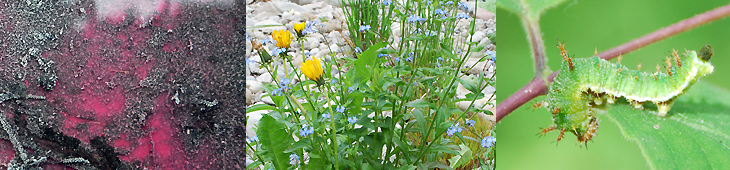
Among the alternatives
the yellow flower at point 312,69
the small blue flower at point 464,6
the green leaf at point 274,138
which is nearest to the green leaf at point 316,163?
the green leaf at point 274,138

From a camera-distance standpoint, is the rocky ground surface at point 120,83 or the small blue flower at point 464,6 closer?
the rocky ground surface at point 120,83

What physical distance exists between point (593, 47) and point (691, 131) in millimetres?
101

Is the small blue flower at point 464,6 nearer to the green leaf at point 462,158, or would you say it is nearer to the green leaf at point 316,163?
the green leaf at point 462,158

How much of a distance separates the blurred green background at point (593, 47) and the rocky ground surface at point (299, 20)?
399 millimetres

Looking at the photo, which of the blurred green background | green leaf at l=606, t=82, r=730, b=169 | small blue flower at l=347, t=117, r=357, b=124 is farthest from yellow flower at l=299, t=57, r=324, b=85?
green leaf at l=606, t=82, r=730, b=169

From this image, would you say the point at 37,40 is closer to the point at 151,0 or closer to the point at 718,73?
the point at 151,0

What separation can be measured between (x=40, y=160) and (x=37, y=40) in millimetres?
170

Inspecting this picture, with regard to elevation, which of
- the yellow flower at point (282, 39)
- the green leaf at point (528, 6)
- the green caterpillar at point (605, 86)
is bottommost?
the green caterpillar at point (605, 86)

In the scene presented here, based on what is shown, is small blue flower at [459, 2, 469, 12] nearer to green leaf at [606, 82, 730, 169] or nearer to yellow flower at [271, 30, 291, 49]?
yellow flower at [271, 30, 291, 49]

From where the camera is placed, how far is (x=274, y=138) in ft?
1.98

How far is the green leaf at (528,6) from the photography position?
353mm

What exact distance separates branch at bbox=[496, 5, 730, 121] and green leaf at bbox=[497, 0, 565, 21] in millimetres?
58

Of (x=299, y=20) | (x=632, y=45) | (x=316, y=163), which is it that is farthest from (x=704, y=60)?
(x=299, y=20)

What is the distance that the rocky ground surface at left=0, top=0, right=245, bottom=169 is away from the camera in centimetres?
54
